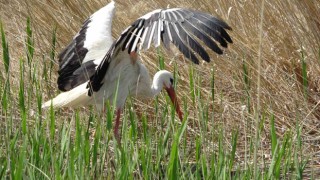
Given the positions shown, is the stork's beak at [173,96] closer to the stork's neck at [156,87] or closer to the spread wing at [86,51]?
the stork's neck at [156,87]

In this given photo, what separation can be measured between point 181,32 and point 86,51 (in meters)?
1.87

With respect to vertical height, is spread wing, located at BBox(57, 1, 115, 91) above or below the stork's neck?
above

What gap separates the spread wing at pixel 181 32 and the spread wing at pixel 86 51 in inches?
42.4

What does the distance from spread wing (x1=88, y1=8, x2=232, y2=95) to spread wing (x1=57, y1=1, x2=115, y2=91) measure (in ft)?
3.53

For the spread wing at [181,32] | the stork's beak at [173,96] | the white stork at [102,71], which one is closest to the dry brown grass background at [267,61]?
the stork's beak at [173,96]

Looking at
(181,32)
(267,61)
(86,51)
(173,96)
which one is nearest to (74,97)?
(86,51)

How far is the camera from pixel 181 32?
167 inches

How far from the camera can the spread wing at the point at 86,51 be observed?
232 inches

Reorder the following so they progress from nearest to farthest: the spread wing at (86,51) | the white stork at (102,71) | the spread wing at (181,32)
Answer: the spread wing at (181,32) → the white stork at (102,71) → the spread wing at (86,51)

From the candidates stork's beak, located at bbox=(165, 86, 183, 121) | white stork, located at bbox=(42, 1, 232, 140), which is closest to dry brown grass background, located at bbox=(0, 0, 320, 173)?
stork's beak, located at bbox=(165, 86, 183, 121)

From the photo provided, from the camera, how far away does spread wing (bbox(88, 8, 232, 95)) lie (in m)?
4.05

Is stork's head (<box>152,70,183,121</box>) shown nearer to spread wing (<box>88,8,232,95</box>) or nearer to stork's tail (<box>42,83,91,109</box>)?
stork's tail (<box>42,83,91,109</box>)

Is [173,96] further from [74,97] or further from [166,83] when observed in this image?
[74,97]

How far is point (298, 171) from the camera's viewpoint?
12.2 ft
